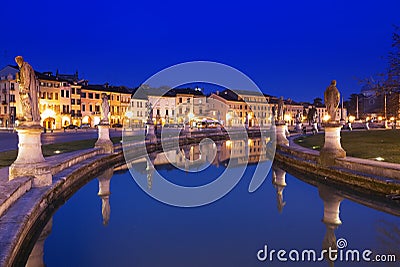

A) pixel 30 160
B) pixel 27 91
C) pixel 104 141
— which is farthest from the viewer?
pixel 104 141

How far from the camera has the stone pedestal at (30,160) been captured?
30.0 feet

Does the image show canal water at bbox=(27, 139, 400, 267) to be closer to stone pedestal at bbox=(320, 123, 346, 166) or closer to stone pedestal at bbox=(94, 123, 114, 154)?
stone pedestal at bbox=(320, 123, 346, 166)

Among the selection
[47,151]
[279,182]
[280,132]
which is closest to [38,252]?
[279,182]

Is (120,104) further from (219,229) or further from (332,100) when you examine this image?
(219,229)

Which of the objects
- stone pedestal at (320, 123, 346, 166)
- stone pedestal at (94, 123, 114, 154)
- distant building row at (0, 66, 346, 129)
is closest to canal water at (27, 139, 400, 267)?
stone pedestal at (320, 123, 346, 166)

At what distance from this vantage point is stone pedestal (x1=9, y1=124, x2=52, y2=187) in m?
9.14

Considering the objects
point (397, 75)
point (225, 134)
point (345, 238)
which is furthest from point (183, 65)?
point (225, 134)

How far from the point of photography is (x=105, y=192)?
12.0m

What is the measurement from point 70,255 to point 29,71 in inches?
204

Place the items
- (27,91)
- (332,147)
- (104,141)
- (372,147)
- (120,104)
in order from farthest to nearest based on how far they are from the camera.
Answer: (120,104), (104,141), (372,147), (332,147), (27,91)

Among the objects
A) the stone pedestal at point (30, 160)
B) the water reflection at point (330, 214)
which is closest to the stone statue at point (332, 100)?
the water reflection at point (330, 214)

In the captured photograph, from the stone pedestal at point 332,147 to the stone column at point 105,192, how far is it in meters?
8.31

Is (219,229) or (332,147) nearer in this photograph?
(219,229)

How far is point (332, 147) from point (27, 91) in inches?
427
